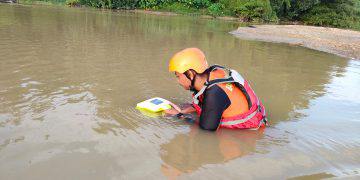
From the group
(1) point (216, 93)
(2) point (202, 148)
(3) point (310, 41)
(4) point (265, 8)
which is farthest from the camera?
(4) point (265, 8)

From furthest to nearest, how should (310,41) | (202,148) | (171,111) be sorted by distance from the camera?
(310,41) → (171,111) → (202,148)

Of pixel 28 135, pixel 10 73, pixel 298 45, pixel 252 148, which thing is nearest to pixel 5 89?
pixel 10 73

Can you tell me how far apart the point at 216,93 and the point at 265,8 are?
2556cm

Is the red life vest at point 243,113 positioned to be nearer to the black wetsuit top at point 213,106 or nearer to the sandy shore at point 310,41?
the black wetsuit top at point 213,106

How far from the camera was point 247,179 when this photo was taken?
10.6ft

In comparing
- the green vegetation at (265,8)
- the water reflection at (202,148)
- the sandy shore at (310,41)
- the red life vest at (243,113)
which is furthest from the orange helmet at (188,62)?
the green vegetation at (265,8)

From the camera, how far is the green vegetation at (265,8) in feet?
94.3

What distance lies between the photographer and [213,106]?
406 cm

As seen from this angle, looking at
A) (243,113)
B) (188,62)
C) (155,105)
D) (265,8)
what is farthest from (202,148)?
(265,8)

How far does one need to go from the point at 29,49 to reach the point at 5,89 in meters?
3.52

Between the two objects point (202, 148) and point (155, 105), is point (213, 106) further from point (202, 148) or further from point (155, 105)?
point (155, 105)

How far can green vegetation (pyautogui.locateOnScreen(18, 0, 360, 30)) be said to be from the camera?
28.7m

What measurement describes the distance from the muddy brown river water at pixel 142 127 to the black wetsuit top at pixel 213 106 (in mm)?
157

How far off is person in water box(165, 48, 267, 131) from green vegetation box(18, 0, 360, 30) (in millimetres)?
25019
